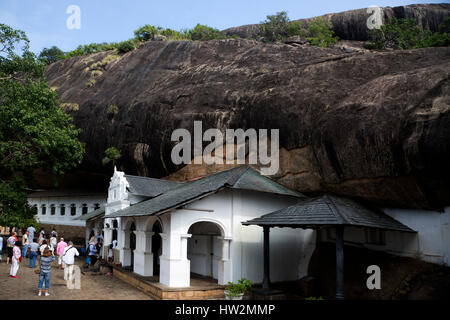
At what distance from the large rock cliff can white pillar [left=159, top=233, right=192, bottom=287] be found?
247 inches

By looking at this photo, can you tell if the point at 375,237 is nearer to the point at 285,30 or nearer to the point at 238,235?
the point at 238,235

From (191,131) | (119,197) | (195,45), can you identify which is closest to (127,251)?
(119,197)

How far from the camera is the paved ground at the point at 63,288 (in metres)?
13.4

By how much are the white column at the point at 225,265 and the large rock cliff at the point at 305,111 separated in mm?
4400

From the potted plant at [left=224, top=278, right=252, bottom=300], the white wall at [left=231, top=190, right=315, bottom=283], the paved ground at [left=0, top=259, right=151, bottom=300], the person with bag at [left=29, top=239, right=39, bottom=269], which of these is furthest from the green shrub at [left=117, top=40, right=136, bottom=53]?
the potted plant at [left=224, top=278, right=252, bottom=300]

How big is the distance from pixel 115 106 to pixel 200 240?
13.7m

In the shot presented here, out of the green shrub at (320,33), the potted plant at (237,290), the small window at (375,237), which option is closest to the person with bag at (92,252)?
the potted plant at (237,290)

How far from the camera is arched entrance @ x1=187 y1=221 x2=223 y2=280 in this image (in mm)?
18469

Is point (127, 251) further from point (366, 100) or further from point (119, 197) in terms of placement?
point (366, 100)

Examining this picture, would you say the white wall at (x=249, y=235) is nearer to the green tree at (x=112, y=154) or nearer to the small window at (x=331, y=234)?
the small window at (x=331, y=234)

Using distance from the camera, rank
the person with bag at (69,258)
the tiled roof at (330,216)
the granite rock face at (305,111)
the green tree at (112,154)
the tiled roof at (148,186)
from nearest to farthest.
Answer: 1. the tiled roof at (330,216)
2. the granite rock face at (305,111)
3. the person with bag at (69,258)
4. the tiled roof at (148,186)
5. the green tree at (112,154)

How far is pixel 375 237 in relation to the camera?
1611 centimetres

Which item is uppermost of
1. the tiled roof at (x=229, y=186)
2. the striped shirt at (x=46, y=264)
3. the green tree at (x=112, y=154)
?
the green tree at (x=112, y=154)
